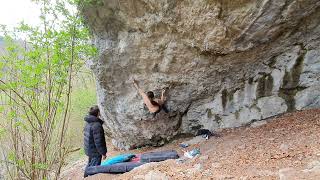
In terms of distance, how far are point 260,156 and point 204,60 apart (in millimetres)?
3413

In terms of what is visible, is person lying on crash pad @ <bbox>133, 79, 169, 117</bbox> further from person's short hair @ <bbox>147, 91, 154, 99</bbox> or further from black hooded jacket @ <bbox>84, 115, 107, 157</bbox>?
black hooded jacket @ <bbox>84, 115, 107, 157</bbox>

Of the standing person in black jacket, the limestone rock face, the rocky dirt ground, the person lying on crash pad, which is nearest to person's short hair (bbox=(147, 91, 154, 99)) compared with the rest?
the person lying on crash pad

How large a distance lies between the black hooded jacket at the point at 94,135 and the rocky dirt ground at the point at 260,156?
1.93ft

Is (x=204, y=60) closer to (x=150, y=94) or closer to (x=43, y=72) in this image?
(x=150, y=94)

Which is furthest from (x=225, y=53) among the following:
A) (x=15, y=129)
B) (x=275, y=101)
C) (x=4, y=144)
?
(x=4, y=144)

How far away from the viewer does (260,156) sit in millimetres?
5586

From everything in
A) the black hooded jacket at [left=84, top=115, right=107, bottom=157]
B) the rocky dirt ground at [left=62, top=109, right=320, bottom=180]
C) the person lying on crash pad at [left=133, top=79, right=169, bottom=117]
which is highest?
the person lying on crash pad at [left=133, top=79, right=169, bottom=117]

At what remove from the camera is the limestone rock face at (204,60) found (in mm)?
7477

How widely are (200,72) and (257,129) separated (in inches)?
79.9

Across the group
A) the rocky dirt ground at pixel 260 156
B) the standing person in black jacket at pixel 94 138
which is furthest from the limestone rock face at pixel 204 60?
the standing person in black jacket at pixel 94 138

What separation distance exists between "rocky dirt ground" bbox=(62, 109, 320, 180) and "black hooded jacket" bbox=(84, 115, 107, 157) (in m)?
0.59

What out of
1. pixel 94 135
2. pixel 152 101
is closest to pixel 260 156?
pixel 94 135

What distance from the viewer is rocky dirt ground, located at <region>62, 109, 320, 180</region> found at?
15.9ft

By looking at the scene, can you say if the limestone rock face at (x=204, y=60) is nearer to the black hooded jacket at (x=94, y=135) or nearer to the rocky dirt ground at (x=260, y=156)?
the rocky dirt ground at (x=260, y=156)
